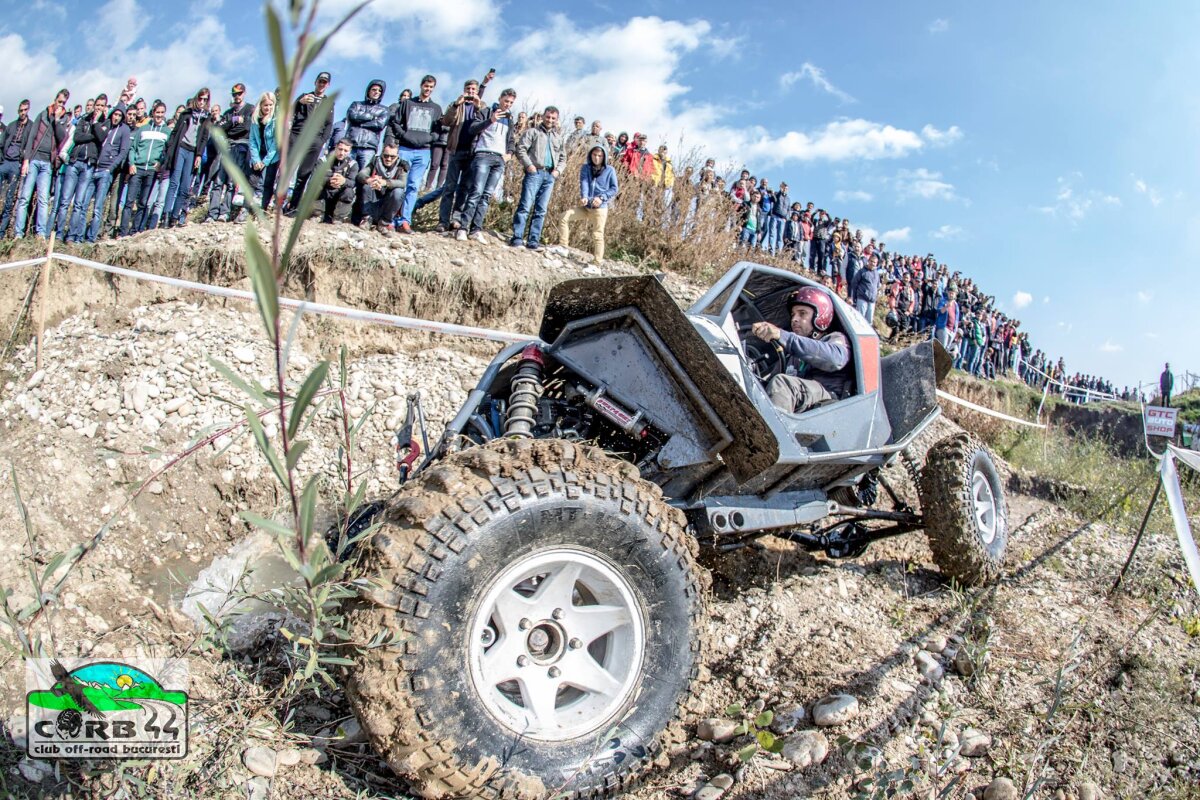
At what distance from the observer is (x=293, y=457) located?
55.4 inches

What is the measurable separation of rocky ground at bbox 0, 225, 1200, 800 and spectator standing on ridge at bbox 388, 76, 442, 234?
1.71 meters

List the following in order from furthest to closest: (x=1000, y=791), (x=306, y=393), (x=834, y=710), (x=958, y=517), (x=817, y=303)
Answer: (x=958, y=517) < (x=817, y=303) < (x=834, y=710) < (x=1000, y=791) < (x=306, y=393)

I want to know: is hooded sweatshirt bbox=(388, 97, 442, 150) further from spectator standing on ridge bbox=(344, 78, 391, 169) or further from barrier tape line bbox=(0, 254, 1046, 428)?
barrier tape line bbox=(0, 254, 1046, 428)

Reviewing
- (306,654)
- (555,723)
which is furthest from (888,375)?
(306,654)

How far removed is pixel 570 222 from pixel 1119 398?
99.2ft

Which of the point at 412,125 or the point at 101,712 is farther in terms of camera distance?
the point at 412,125

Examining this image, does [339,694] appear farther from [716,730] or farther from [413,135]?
[413,135]

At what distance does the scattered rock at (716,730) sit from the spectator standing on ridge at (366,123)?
7908 mm

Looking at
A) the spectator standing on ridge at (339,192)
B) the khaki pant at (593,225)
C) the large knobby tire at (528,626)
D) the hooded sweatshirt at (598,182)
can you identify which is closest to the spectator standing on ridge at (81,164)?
the spectator standing on ridge at (339,192)

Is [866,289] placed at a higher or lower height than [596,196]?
lower

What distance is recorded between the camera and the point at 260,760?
2.68 m

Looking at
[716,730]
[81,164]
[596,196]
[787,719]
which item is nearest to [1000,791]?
[787,719]

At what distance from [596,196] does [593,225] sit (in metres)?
0.38

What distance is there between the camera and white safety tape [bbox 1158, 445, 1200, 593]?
152 inches
